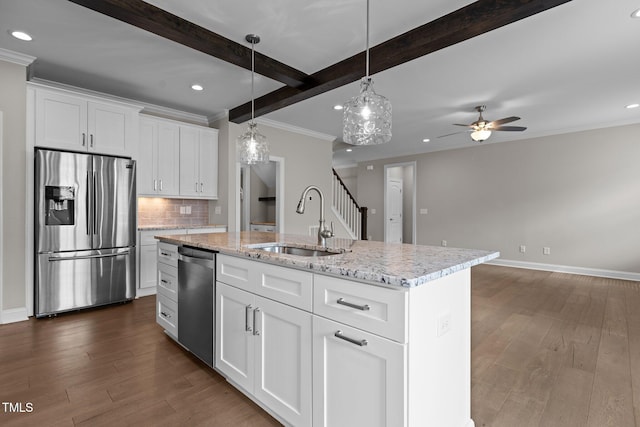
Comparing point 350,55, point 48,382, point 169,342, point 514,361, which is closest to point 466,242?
point 514,361

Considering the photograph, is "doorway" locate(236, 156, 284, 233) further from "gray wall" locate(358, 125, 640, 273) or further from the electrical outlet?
the electrical outlet

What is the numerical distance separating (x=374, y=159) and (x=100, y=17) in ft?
22.7

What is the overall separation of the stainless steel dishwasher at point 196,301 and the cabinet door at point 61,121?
2.23 m

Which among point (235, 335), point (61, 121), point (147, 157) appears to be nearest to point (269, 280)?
point (235, 335)

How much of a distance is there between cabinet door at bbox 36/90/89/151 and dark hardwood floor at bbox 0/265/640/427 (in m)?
1.90

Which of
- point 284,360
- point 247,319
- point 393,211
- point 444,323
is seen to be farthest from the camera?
point 393,211

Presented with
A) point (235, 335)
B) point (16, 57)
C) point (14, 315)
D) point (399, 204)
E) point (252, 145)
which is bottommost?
point (14, 315)

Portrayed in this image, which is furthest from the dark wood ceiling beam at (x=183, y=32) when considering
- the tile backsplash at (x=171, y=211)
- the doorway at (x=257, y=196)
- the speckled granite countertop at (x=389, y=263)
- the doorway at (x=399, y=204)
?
the doorway at (x=399, y=204)

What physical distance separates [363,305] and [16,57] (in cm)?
415

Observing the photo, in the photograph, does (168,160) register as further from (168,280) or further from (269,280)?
(269,280)

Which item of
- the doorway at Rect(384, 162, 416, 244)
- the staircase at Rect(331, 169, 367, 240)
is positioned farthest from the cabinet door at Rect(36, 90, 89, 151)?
the doorway at Rect(384, 162, 416, 244)

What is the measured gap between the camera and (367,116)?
81.6 inches

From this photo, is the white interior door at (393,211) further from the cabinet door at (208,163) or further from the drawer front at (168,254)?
the drawer front at (168,254)

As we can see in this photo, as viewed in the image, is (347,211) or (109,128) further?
(347,211)
